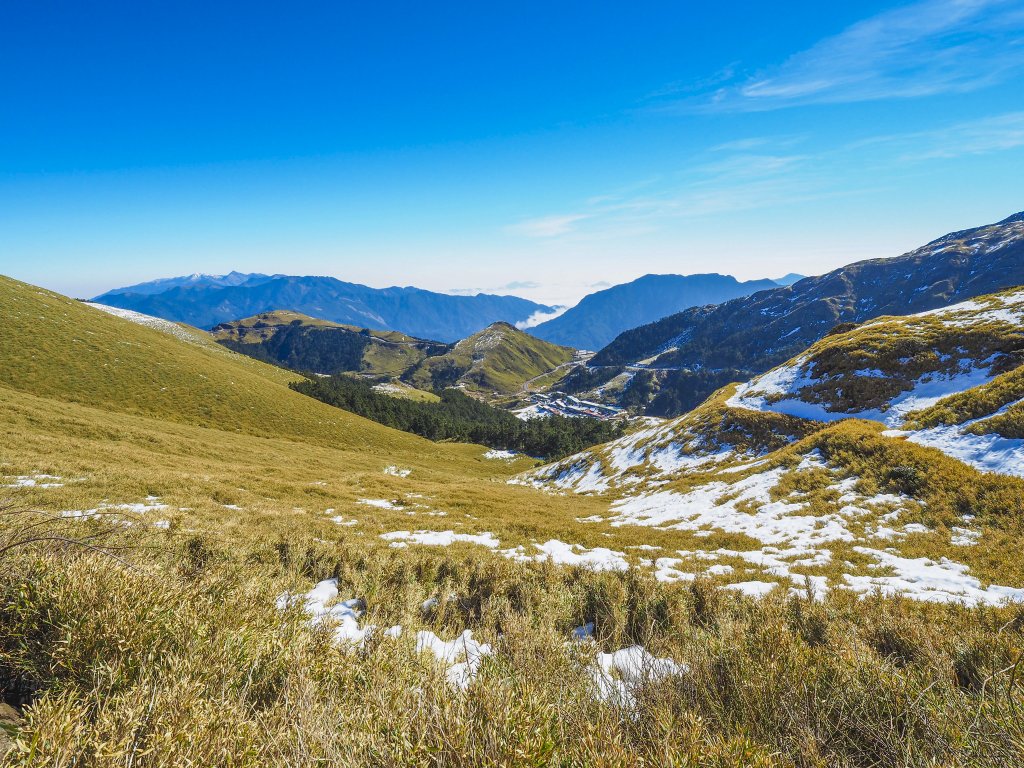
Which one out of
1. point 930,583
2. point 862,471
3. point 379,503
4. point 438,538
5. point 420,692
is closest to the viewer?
point 420,692

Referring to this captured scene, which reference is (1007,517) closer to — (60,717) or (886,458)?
(886,458)

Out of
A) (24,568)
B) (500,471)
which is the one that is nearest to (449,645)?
(24,568)

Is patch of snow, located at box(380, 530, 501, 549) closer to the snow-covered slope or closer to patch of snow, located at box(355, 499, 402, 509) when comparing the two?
the snow-covered slope

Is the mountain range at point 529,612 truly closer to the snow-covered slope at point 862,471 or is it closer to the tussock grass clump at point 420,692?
the tussock grass clump at point 420,692

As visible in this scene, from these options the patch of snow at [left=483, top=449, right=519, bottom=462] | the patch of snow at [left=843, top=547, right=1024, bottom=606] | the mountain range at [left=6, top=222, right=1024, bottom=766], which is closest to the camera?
the mountain range at [left=6, top=222, right=1024, bottom=766]

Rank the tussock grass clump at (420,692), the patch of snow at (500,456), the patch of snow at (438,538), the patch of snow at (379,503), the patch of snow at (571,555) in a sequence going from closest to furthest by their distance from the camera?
the tussock grass clump at (420,692)
the patch of snow at (571,555)
the patch of snow at (438,538)
the patch of snow at (379,503)
the patch of snow at (500,456)

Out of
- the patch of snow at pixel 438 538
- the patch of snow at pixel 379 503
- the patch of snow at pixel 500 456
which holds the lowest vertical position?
the patch of snow at pixel 500 456

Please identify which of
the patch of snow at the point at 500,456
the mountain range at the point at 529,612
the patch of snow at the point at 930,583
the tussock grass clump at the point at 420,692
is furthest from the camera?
the patch of snow at the point at 500,456

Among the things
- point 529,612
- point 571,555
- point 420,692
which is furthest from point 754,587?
point 420,692

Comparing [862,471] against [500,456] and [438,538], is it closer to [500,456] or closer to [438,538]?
[438,538]

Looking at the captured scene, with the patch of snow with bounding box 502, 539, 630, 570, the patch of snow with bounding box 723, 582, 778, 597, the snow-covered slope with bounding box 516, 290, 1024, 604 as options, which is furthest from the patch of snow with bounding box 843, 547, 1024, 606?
the patch of snow with bounding box 502, 539, 630, 570

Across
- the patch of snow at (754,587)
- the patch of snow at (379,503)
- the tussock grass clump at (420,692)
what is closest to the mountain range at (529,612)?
the tussock grass clump at (420,692)

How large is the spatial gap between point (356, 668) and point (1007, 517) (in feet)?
62.1

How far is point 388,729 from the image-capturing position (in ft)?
9.87
